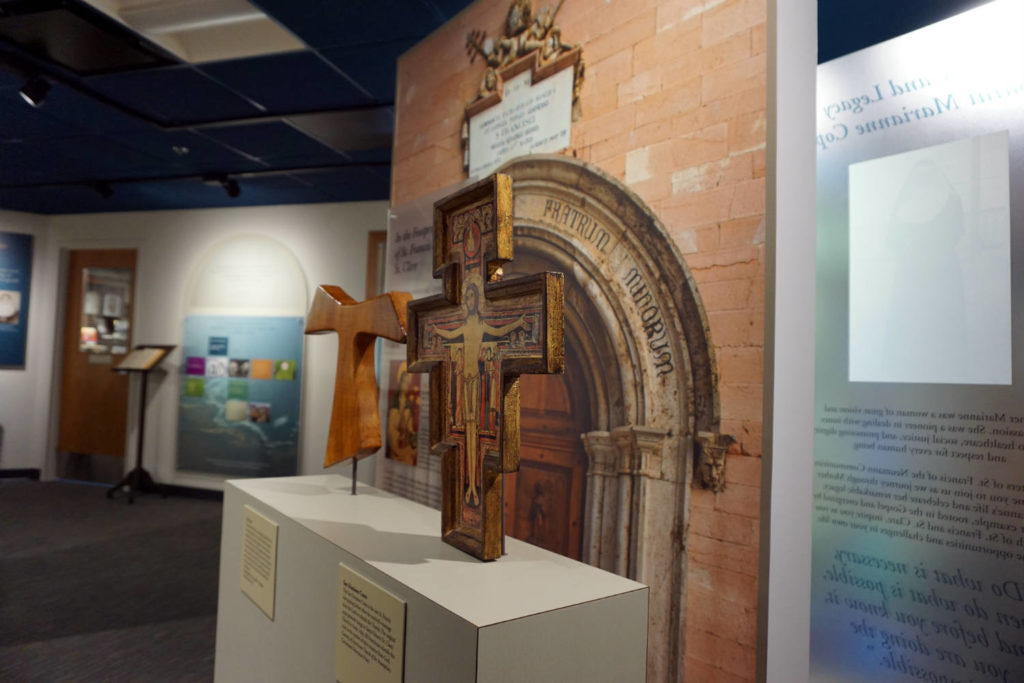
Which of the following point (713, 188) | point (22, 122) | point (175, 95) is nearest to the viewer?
point (713, 188)

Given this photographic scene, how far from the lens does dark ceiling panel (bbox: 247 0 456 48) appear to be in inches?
110

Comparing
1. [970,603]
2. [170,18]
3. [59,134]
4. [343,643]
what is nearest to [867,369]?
[970,603]

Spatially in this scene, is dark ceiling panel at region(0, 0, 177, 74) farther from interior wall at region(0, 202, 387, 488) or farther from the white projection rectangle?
the white projection rectangle

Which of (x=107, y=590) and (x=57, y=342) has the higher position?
(x=57, y=342)

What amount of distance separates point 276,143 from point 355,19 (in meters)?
1.85

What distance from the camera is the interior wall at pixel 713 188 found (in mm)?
1451

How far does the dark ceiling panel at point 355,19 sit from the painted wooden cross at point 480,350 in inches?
74.4

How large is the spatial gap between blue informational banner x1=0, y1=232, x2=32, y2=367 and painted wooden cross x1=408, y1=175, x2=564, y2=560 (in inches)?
273

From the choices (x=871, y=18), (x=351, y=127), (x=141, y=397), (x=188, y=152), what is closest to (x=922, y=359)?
(x=871, y=18)

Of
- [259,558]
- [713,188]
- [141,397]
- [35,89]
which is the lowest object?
[259,558]

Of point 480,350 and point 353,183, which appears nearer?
point 480,350

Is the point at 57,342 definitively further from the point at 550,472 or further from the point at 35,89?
the point at 550,472

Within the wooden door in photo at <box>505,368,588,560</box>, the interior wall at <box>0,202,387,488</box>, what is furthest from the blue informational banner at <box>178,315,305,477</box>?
the wooden door in photo at <box>505,368,588,560</box>

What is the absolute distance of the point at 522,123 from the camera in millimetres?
2193
